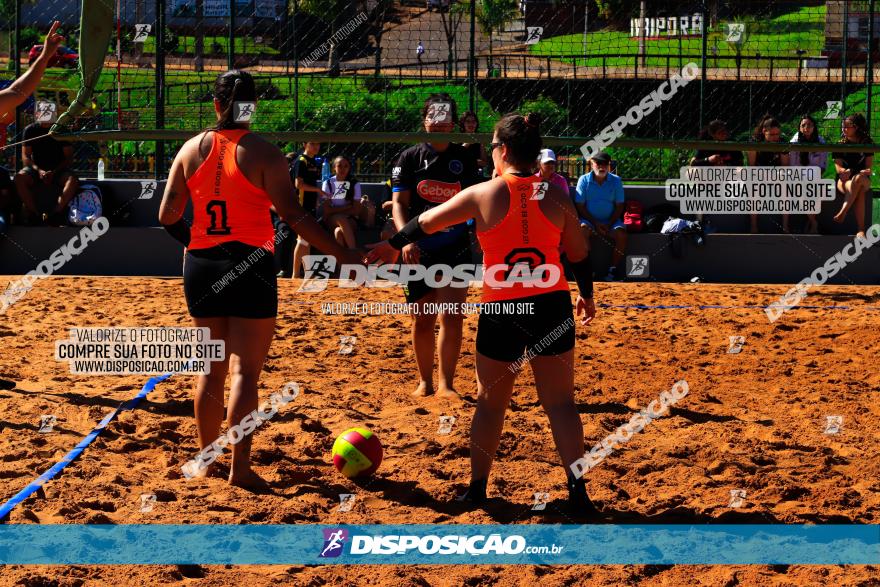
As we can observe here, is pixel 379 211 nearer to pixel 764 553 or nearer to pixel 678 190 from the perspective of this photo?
pixel 678 190

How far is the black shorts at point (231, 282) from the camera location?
16.7 ft

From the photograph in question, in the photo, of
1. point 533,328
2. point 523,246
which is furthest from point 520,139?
point 533,328

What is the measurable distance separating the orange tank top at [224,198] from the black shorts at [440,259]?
6.33ft

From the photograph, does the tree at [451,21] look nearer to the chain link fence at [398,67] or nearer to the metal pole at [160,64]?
the chain link fence at [398,67]

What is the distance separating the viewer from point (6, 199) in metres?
13.2

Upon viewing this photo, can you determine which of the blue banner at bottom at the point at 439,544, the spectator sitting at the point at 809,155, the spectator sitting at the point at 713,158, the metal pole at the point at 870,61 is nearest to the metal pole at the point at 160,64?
the spectator sitting at the point at 713,158

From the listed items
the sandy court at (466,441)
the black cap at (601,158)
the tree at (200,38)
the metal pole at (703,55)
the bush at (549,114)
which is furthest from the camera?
the bush at (549,114)

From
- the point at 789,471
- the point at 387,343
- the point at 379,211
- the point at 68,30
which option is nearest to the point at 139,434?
the point at 387,343

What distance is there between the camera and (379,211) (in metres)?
13.6

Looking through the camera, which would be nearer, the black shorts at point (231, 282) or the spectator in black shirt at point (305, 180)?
the black shorts at point (231, 282)

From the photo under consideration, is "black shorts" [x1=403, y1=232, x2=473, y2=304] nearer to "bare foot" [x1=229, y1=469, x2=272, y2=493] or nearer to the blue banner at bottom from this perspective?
"bare foot" [x1=229, y1=469, x2=272, y2=493]

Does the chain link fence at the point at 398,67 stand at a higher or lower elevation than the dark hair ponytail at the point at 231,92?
higher

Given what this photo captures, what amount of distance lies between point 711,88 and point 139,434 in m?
11.3

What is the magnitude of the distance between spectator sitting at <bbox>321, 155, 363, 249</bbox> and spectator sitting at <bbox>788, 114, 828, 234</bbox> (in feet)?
18.1
